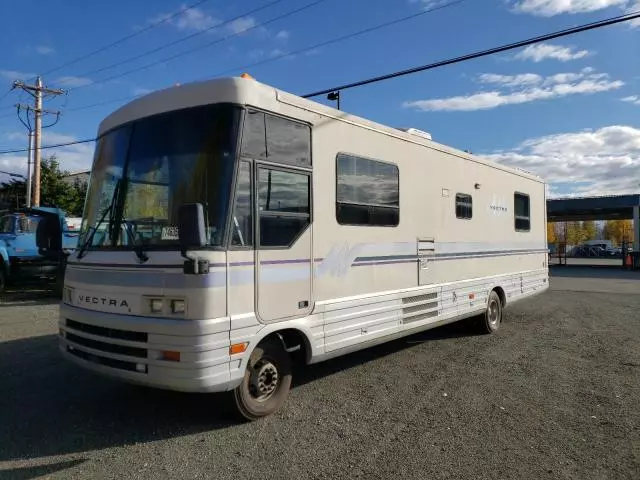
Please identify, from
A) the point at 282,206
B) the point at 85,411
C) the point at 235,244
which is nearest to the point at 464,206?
the point at 282,206

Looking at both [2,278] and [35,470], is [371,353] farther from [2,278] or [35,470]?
[2,278]

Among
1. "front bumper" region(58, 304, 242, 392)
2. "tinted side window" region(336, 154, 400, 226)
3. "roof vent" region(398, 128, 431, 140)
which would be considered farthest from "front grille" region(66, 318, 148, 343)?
"roof vent" region(398, 128, 431, 140)

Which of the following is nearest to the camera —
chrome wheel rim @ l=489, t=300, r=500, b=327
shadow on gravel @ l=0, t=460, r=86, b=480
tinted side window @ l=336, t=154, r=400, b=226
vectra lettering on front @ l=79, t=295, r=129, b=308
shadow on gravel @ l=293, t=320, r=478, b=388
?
shadow on gravel @ l=0, t=460, r=86, b=480

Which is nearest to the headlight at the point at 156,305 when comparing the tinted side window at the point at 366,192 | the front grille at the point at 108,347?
the front grille at the point at 108,347

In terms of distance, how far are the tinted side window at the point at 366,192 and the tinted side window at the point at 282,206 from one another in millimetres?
557

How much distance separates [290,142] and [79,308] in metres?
2.58

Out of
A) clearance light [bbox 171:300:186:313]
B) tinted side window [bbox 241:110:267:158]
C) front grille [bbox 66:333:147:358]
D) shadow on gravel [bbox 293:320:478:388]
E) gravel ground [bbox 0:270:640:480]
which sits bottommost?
gravel ground [bbox 0:270:640:480]

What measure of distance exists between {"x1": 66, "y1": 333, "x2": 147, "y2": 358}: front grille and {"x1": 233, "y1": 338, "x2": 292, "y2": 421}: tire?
35.2 inches

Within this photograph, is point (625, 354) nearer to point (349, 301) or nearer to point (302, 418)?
point (349, 301)

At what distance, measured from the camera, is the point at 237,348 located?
4301 millimetres

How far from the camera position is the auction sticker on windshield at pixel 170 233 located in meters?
4.30

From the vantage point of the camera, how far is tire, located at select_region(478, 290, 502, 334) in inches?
345

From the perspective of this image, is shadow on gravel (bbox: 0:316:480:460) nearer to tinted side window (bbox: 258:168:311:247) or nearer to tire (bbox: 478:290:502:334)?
tinted side window (bbox: 258:168:311:247)

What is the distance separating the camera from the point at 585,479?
3676 millimetres
